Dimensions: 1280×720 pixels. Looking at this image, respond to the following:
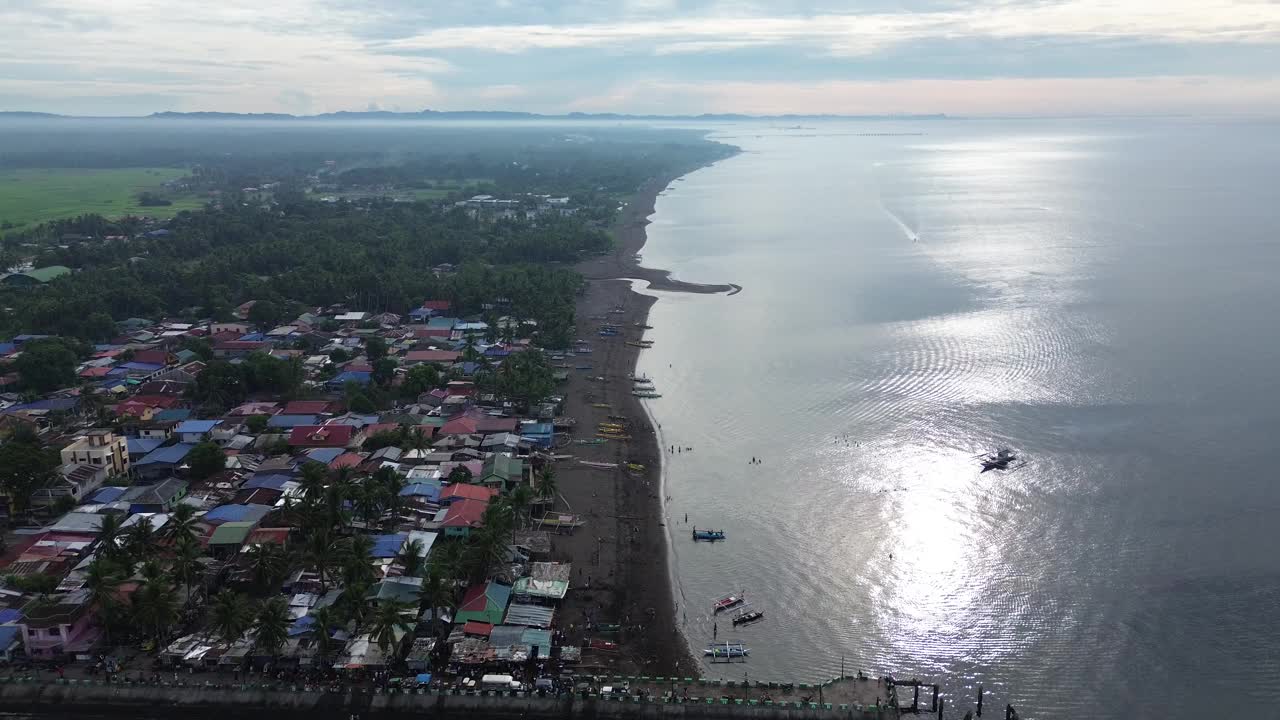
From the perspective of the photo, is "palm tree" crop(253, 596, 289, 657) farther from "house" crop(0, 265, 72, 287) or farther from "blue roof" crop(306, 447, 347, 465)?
"house" crop(0, 265, 72, 287)

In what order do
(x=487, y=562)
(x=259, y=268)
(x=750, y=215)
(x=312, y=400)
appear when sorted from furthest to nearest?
1. (x=750, y=215)
2. (x=259, y=268)
3. (x=312, y=400)
4. (x=487, y=562)

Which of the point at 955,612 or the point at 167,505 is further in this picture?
the point at 167,505

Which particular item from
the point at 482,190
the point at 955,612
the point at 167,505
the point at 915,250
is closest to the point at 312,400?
the point at 167,505

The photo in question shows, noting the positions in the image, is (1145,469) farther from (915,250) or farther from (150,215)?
(150,215)

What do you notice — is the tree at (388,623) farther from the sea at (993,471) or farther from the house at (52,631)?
the sea at (993,471)

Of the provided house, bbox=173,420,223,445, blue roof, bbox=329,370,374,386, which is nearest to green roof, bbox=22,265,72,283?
blue roof, bbox=329,370,374,386
